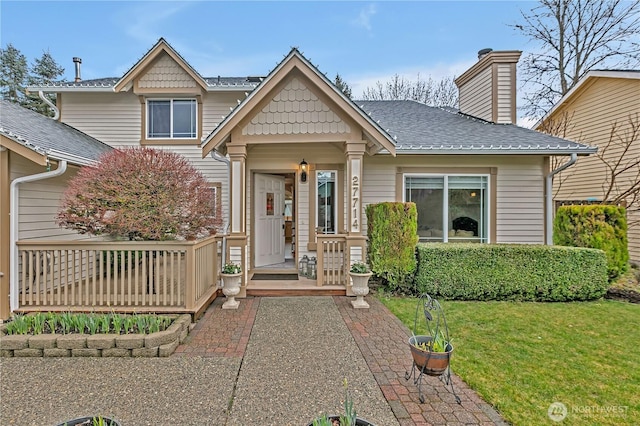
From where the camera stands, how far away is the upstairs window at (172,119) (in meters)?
8.57

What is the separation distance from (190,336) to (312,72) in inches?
185

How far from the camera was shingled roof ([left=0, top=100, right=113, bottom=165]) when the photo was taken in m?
4.80

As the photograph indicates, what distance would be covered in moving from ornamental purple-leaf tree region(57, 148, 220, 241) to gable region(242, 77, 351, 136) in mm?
1856

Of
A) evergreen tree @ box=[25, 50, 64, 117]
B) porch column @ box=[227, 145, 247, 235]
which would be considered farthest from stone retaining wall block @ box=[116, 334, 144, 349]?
evergreen tree @ box=[25, 50, 64, 117]

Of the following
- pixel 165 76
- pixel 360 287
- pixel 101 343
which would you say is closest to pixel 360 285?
pixel 360 287

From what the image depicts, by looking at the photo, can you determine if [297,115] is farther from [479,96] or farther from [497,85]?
[479,96]

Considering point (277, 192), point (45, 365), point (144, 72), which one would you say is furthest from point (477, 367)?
point (144, 72)

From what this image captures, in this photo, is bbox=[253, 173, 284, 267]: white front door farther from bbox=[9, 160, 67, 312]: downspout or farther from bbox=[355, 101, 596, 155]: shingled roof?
bbox=[9, 160, 67, 312]: downspout

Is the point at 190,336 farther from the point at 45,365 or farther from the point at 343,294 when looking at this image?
the point at 343,294

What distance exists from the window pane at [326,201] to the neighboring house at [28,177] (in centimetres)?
465

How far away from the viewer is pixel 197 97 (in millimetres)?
8516

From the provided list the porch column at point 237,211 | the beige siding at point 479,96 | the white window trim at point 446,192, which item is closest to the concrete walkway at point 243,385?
the porch column at point 237,211

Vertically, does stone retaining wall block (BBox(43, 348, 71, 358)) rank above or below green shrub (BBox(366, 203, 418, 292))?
below

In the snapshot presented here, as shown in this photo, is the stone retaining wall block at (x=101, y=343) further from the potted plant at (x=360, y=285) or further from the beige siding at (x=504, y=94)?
the beige siding at (x=504, y=94)
